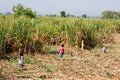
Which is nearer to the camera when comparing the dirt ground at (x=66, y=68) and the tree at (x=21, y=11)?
the dirt ground at (x=66, y=68)

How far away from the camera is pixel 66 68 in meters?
8.70

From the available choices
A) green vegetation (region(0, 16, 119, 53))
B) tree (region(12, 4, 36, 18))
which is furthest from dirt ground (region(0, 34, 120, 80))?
tree (region(12, 4, 36, 18))

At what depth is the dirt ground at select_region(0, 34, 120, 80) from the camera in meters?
7.66

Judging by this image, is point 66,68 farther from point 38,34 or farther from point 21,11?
point 21,11

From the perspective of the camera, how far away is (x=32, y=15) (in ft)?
80.5

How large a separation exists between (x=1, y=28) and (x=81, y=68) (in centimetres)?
281

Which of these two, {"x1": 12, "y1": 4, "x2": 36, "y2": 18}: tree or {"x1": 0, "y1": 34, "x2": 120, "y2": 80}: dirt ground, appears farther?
{"x1": 12, "y1": 4, "x2": 36, "y2": 18}: tree

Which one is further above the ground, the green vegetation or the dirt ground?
the green vegetation

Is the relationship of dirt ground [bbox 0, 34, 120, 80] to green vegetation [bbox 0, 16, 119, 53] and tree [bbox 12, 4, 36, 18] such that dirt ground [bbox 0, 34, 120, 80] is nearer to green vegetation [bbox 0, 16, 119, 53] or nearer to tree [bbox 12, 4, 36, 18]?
green vegetation [bbox 0, 16, 119, 53]

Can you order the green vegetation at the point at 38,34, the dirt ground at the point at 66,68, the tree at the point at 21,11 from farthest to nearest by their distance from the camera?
1. the tree at the point at 21,11
2. the green vegetation at the point at 38,34
3. the dirt ground at the point at 66,68

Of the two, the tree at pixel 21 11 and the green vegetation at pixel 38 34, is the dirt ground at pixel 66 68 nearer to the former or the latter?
the green vegetation at pixel 38 34

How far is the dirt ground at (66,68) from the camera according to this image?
7.66 m

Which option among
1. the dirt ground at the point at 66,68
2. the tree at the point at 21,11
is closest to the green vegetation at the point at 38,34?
the dirt ground at the point at 66,68

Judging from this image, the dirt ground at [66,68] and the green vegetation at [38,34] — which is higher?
the green vegetation at [38,34]
